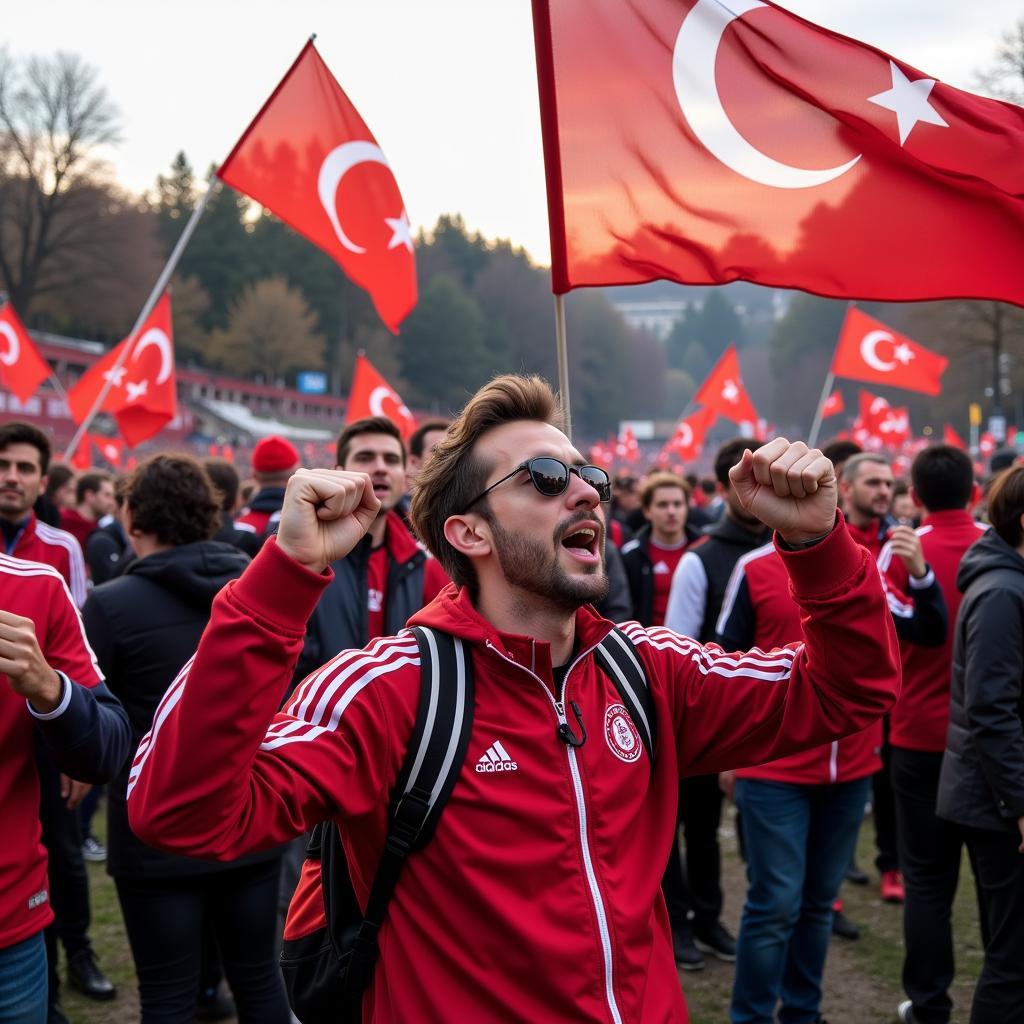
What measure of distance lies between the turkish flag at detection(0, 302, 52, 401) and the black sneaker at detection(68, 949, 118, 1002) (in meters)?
7.23

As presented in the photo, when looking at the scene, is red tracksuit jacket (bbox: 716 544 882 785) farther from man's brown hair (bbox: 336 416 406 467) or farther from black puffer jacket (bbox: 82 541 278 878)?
black puffer jacket (bbox: 82 541 278 878)

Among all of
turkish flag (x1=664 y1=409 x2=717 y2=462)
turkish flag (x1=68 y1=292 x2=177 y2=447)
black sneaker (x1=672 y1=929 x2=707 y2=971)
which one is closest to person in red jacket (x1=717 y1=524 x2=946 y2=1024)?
black sneaker (x1=672 y1=929 x2=707 y2=971)

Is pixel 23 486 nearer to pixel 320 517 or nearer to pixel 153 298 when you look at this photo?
pixel 320 517

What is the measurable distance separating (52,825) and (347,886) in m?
2.86

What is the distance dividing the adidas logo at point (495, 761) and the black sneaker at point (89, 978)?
389 cm

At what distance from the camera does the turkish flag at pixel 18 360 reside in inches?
442

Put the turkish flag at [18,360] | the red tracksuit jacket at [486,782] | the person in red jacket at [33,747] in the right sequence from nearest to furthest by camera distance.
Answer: the red tracksuit jacket at [486,782], the person in red jacket at [33,747], the turkish flag at [18,360]

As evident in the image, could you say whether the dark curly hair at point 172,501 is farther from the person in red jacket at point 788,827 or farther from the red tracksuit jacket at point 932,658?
the red tracksuit jacket at point 932,658

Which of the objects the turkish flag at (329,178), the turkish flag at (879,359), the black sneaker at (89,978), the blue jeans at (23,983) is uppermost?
the turkish flag at (329,178)

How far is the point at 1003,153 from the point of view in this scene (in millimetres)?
3508

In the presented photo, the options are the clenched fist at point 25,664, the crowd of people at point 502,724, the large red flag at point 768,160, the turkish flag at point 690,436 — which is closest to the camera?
the crowd of people at point 502,724

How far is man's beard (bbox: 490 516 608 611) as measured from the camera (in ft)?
7.46

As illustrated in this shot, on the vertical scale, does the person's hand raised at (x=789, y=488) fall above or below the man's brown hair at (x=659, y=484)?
above

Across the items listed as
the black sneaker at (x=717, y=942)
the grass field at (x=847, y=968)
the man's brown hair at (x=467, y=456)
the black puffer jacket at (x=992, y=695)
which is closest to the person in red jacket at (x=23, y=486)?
the grass field at (x=847, y=968)
